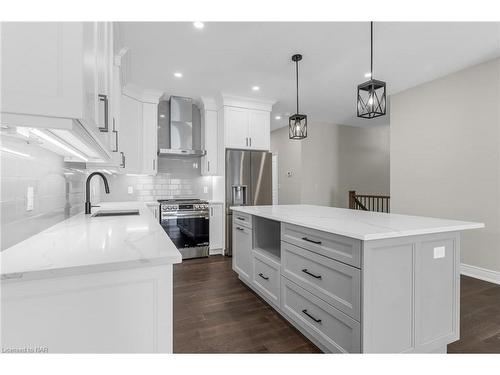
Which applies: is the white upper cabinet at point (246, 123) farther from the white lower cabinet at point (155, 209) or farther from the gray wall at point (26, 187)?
the gray wall at point (26, 187)

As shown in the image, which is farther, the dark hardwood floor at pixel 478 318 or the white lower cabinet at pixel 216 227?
the white lower cabinet at pixel 216 227

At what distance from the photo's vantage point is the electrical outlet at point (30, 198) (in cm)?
124

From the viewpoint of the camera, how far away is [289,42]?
278cm

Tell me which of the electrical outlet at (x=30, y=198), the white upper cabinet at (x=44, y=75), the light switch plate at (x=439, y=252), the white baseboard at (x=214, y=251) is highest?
the white upper cabinet at (x=44, y=75)

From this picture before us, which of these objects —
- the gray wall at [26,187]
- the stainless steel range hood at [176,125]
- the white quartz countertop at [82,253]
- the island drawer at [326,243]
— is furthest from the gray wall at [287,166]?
the white quartz countertop at [82,253]

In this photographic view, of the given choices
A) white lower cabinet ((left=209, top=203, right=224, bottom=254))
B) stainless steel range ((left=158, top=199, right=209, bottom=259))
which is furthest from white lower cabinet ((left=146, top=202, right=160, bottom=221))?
white lower cabinet ((left=209, top=203, right=224, bottom=254))

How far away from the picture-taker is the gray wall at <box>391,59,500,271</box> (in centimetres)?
311

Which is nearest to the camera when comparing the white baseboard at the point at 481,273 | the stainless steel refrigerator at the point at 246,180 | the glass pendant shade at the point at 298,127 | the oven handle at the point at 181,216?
the glass pendant shade at the point at 298,127

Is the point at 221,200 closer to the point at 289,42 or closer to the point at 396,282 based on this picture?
the point at 289,42

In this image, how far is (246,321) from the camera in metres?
2.18

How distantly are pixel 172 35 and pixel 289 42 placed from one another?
1.20 meters

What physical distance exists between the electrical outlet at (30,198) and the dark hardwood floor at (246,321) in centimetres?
129

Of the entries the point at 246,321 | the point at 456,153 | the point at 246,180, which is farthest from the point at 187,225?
the point at 456,153
